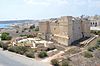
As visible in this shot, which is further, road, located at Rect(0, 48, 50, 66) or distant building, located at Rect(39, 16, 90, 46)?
distant building, located at Rect(39, 16, 90, 46)

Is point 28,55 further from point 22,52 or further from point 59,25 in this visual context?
point 59,25

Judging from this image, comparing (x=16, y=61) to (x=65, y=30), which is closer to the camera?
(x=16, y=61)

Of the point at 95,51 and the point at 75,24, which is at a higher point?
the point at 75,24

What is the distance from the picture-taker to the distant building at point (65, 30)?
3791cm

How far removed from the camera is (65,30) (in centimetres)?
3819

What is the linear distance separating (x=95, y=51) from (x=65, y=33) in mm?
7913

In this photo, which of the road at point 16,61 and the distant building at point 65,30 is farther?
the distant building at point 65,30

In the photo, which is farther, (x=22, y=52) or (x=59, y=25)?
(x=59, y=25)

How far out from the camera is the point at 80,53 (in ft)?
96.4

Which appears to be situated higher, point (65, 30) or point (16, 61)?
point (65, 30)

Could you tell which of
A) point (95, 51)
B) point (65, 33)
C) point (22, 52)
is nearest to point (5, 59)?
point (22, 52)

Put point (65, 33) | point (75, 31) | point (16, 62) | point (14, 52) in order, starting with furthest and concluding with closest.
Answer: point (75, 31)
point (65, 33)
point (14, 52)
point (16, 62)

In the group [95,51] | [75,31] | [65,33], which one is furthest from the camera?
[75,31]

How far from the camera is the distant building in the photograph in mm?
37906
